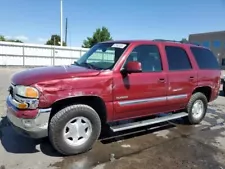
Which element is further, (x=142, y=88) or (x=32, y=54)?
(x=32, y=54)

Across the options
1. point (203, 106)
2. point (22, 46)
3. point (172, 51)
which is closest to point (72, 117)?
point (172, 51)

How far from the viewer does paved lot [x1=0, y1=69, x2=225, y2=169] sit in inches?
143

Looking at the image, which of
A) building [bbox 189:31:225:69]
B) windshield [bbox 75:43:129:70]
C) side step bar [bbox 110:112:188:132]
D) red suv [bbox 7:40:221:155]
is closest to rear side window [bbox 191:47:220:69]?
red suv [bbox 7:40:221:155]

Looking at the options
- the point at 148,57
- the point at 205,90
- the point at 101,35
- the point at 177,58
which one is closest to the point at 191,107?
the point at 205,90

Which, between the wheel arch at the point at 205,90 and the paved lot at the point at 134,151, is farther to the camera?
the wheel arch at the point at 205,90

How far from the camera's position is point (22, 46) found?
2298 cm

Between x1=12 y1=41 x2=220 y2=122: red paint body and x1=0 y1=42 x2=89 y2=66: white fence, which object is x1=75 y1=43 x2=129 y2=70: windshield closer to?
x1=12 y1=41 x2=220 y2=122: red paint body

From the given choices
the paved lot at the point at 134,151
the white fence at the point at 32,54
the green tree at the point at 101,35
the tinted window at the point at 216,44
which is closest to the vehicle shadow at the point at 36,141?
the paved lot at the point at 134,151

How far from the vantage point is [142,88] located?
4.41m

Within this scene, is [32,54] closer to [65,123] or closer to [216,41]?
[65,123]

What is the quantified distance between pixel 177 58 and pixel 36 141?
3.50 metres

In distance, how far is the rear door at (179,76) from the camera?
500 cm

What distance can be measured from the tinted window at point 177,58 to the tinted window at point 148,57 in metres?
0.34

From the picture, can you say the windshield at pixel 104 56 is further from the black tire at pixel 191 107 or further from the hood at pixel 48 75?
the black tire at pixel 191 107
